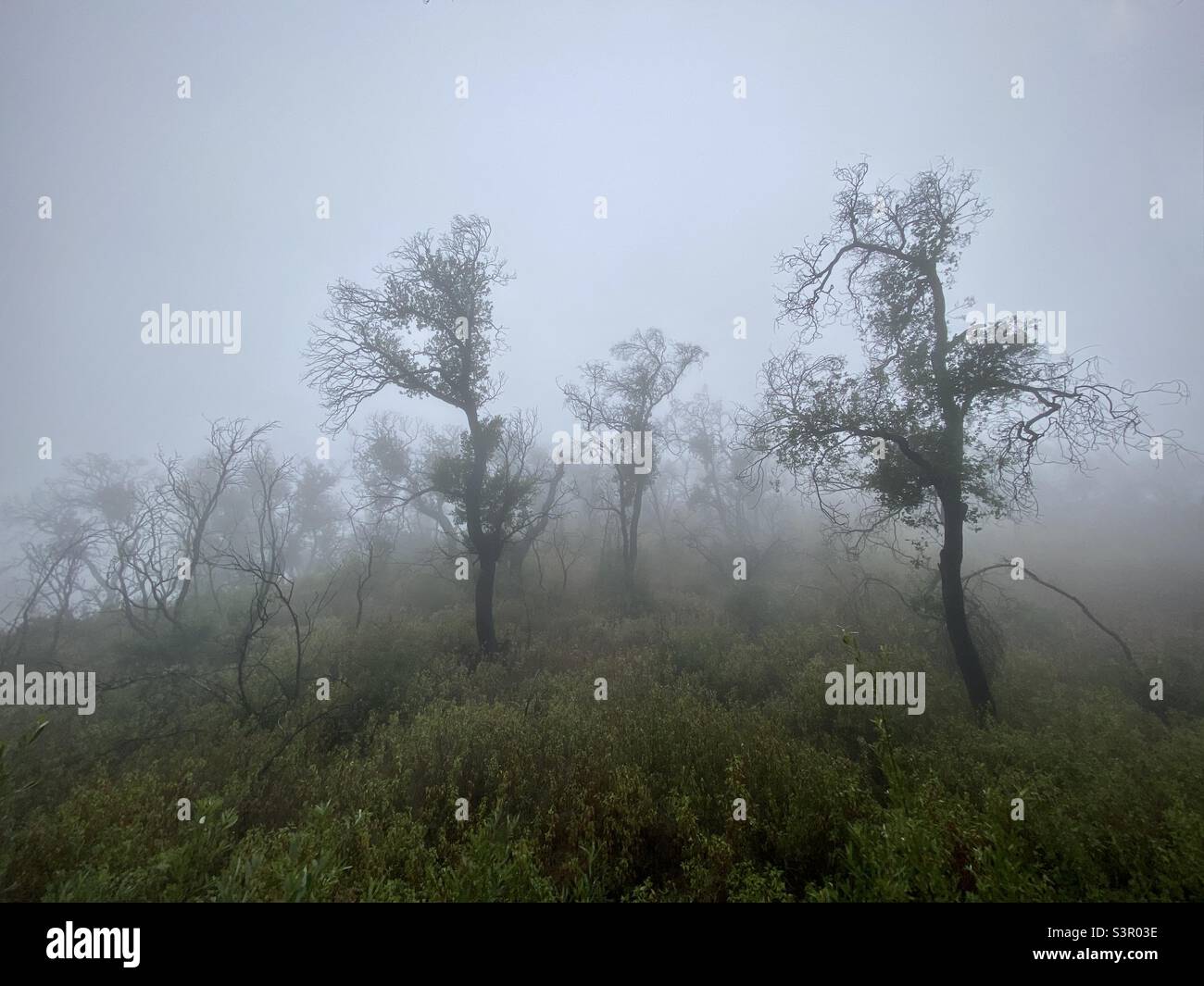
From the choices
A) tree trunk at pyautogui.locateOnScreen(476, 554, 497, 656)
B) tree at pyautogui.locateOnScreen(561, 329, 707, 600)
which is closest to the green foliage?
tree trunk at pyautogui.locateOnScreen(476, 554, 497, 656)

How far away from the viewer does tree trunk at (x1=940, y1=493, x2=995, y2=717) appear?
26.2 feet

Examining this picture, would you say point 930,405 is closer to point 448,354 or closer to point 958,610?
point 958,610

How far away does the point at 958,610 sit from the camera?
8.15 m

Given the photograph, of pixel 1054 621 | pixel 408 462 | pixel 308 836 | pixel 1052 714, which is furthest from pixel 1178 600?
pixel 408 462

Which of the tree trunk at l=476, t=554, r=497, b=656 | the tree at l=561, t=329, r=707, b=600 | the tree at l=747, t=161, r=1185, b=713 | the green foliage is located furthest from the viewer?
the tree at l=561, t=329, r=707, b=600

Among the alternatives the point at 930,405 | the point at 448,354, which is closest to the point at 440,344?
the point at 448,354

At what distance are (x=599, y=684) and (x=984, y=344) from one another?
10113mm

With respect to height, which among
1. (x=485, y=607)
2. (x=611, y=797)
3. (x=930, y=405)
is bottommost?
(x=611, y=797)

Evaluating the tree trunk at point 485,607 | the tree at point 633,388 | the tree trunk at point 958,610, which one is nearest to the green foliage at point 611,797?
the tree trunk at point 958,610

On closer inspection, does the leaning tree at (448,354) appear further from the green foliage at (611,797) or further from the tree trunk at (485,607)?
the green foliage at (611,797)

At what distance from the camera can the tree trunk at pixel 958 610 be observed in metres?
7.98

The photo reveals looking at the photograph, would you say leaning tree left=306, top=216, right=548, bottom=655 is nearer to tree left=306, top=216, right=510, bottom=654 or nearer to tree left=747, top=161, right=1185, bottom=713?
tree left=306, top=216, right=510, bottom=654

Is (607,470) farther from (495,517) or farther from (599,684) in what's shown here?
(599,684)
